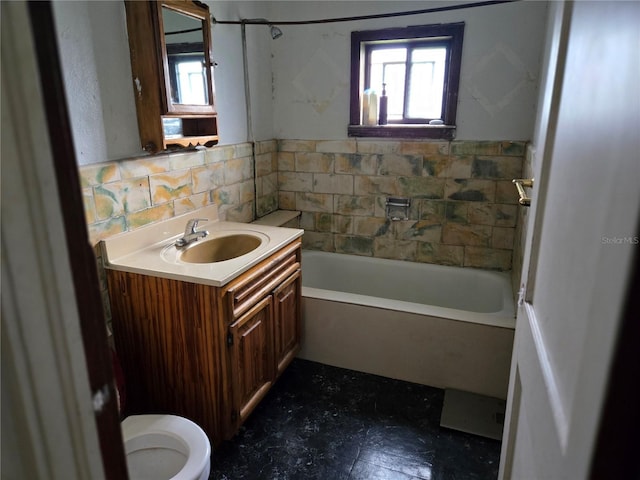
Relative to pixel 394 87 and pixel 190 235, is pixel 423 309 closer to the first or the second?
pixel 190 235

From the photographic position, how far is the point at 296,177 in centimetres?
317

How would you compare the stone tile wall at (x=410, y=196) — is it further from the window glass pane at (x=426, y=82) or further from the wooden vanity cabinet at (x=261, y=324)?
the wooden vanity cabinet at (x=261, y=324)

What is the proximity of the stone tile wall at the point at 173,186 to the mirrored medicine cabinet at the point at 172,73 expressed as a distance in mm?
120

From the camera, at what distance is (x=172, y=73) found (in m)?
1.91

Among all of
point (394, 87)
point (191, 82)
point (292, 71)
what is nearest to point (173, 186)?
point (191, 82)

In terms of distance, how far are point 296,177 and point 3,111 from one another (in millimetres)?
2768

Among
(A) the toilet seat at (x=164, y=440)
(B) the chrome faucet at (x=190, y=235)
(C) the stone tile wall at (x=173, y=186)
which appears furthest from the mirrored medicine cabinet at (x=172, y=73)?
(A) the toilet seat at (x=164, y=440)

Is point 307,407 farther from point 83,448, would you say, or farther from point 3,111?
point 3,111

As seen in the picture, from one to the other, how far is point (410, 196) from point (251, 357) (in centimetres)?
161

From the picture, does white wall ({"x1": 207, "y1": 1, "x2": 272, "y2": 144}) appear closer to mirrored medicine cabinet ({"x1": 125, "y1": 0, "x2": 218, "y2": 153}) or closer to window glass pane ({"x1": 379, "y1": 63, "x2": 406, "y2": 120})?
mirrored medicine cabinet ({"x1": 125, "y1": 0, "x2": 218, "y2": 153})

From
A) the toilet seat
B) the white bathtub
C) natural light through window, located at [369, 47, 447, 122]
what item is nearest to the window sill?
natural light through window, located at [369, 47, 447, 122]

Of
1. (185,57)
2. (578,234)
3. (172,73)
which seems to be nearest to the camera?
(578,234)

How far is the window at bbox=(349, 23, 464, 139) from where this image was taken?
Result: 8.63 ft

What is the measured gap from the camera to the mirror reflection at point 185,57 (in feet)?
6.19
